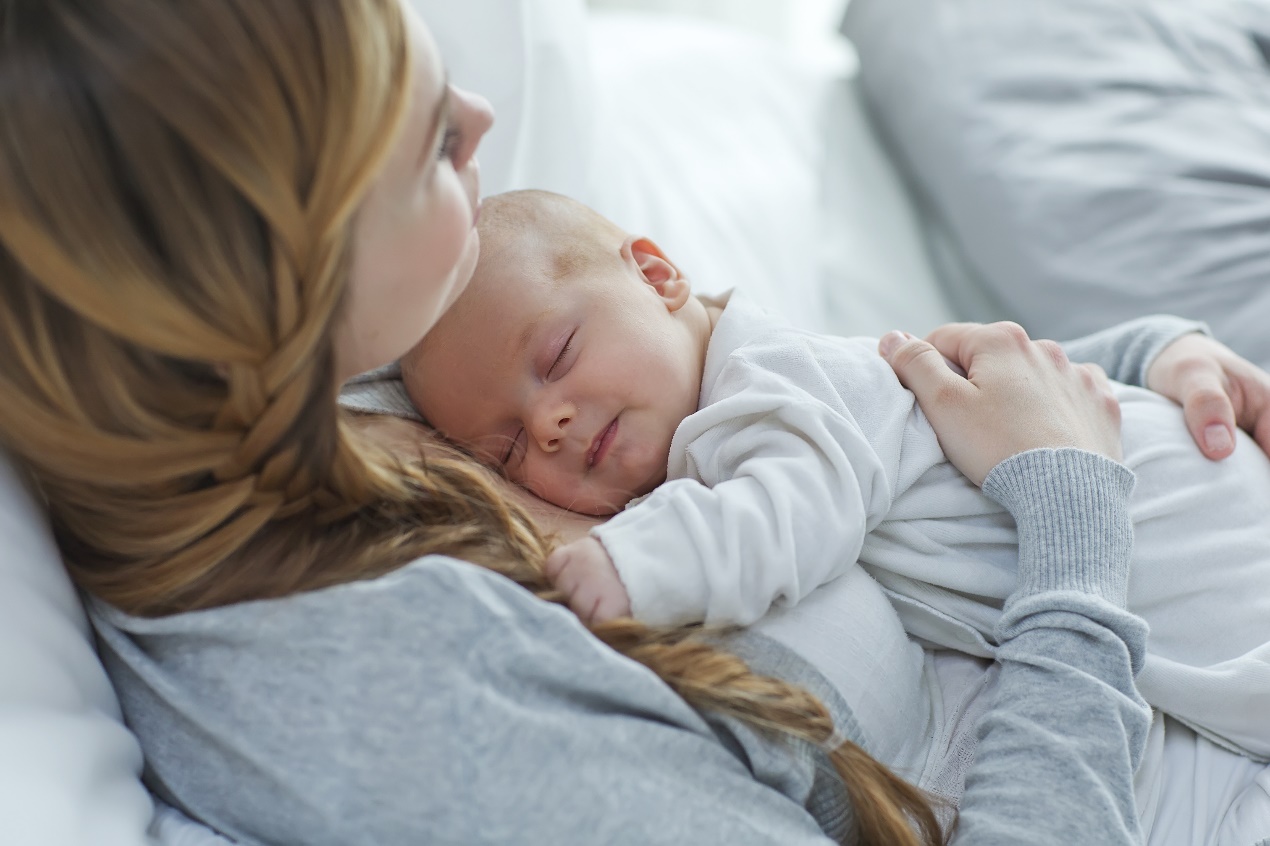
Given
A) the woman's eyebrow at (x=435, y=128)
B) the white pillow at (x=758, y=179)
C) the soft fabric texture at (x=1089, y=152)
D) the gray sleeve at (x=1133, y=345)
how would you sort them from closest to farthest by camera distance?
the woman's eyebrow at (x=435, y=128), the gray sleeve at (x=1133, y=345), the soft fabric texture at (x=1089, y=152), the white pillow at (x=758, y=179)

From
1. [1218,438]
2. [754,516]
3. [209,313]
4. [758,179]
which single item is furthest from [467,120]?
[758,179]

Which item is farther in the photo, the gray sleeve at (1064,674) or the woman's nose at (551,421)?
the woman's nose at (551,421)

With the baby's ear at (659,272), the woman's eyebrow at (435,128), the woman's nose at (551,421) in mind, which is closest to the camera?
the woman's eyebrow at (435,128)

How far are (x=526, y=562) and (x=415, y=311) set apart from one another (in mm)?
188

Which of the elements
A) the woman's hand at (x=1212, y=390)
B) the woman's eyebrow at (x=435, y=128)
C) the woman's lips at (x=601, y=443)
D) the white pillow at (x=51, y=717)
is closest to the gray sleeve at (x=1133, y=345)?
the woman's hand at (x=1212, y=390)

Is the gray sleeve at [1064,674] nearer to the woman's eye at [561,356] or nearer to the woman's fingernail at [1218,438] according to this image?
the woman's fingernail at [1218,438]

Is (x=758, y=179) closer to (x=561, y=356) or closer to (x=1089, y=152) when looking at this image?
(x=1089, y=152)

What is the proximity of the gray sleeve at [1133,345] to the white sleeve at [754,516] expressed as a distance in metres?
0.46

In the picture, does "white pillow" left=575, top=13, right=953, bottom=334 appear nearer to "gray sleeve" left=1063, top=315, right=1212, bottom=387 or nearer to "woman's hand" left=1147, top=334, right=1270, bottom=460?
"gray sleeve" left=1063, top=315, right=1212, bottom=387

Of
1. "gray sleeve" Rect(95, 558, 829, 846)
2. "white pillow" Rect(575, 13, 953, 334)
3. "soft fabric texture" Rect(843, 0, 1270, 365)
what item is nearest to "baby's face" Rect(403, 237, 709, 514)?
"gray sleeve" Rect(95, 558, 829, 846)

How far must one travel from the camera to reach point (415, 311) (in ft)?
2.41

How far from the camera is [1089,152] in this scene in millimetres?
1471

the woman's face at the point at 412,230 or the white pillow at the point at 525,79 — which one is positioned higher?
the woman's face at the point at 412,230

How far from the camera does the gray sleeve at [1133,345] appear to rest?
1.16 metres
